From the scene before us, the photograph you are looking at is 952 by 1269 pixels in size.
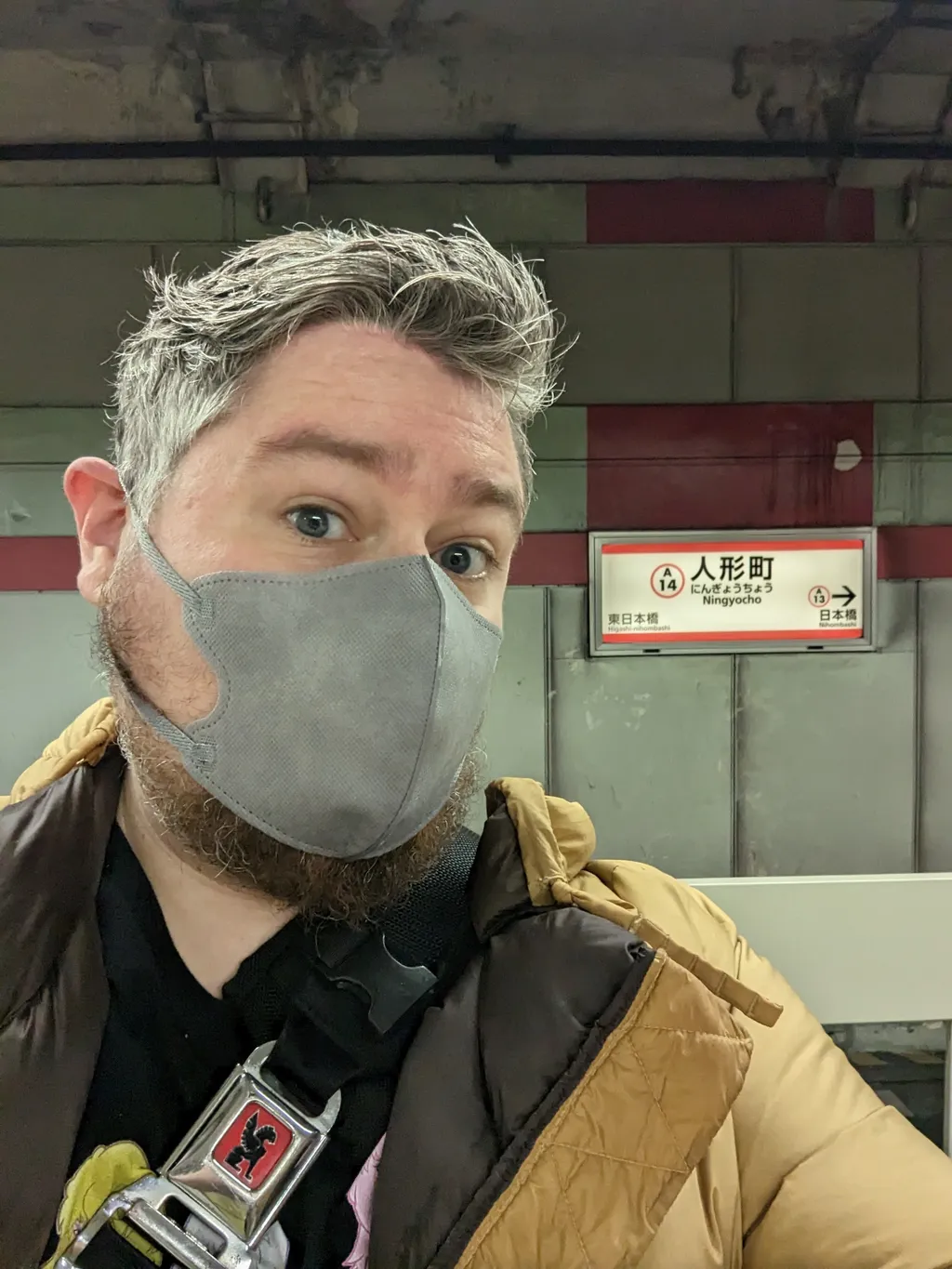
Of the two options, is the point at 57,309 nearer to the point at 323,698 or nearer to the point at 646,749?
the point at 323,698

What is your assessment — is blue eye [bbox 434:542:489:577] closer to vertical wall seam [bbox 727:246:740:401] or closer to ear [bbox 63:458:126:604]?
ear [bbox 63:458:126:604]

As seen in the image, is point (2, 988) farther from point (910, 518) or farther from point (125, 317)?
point (910, 518)

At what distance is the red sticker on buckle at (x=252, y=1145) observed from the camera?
693mm

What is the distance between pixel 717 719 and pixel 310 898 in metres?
1.18

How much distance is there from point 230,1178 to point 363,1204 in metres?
0.14

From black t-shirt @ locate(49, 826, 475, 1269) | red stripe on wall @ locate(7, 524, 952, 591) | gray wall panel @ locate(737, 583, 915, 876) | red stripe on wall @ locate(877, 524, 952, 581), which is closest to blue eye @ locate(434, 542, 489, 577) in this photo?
black t-shirt @ locate(49, 826, 475, 1269)

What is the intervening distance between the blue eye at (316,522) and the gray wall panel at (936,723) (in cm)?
153

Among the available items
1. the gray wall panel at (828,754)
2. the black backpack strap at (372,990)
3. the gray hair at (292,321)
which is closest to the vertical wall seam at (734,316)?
the gray wall panel at (828,754)

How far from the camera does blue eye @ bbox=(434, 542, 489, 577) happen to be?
0.81m

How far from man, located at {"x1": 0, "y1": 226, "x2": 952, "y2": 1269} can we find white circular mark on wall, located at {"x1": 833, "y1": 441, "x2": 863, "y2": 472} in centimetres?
114

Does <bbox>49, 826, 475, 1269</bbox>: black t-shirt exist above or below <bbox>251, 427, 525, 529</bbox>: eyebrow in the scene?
below

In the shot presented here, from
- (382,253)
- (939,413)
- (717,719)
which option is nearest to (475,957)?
(382,253)

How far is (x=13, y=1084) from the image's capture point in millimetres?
632

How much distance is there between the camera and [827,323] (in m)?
1.65
